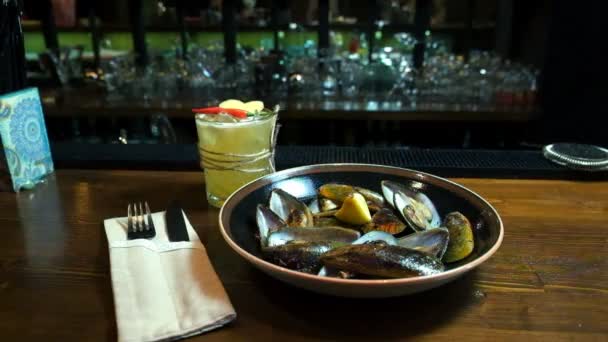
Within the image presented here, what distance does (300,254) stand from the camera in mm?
610

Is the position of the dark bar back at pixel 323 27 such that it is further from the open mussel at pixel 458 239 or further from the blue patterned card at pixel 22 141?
the open mussel at pixel 458 239

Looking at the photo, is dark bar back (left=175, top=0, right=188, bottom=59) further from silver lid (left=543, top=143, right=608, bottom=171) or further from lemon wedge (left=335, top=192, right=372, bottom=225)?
lemon wedge (left=335, top=192, right=372, bottom=225)

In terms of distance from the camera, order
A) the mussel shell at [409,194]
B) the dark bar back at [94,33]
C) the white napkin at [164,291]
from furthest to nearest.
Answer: the dark bar back at [94,33]
the mussel shell at [409,194]
the white napkin at [164,291]

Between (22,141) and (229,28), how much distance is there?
1.71 metres

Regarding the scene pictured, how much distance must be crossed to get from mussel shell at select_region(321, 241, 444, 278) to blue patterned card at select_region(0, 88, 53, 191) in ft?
2.21

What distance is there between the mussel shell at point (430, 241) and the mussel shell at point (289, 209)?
0.48ft

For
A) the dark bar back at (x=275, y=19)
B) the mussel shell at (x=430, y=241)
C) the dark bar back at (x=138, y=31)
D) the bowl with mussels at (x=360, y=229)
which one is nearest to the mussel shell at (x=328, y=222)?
the bowl with mussels at (x=360, y=229)

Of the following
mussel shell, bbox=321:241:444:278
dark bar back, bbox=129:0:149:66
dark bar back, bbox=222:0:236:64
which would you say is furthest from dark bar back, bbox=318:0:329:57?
mussel shell, bbox=321:241:444:278

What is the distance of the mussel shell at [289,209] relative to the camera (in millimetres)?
739

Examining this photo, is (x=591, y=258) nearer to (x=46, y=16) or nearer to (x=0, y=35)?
(x=0, y=35)

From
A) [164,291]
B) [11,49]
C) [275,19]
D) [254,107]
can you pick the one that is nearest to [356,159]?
[254,107]

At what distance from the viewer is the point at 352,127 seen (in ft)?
8.29

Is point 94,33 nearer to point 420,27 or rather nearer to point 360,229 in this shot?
point 420,27

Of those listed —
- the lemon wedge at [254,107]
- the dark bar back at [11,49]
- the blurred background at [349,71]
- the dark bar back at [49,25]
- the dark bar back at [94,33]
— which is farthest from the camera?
the dark bar back at [94,33]
